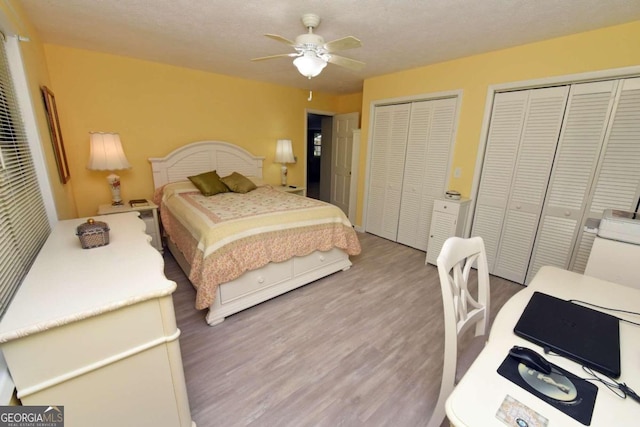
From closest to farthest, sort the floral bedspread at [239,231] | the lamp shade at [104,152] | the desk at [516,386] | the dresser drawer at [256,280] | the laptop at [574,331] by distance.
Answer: the desk at [516,386] < the laptop at [574,331] < the floral bedspread at [239,231] < the dresser drawer at [256,280] < the lamp shade at [104,152]

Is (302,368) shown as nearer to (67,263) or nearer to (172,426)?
(172,426)

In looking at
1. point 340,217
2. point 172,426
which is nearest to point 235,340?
point 172,426

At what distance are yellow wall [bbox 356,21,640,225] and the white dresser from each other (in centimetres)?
318

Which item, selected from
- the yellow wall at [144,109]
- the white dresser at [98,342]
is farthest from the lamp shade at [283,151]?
the white dresser at [98,342]

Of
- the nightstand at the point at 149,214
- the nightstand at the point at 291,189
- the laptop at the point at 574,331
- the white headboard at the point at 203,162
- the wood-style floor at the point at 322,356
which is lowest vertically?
the wood-style floor at the point at 322,356

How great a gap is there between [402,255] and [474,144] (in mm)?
1563

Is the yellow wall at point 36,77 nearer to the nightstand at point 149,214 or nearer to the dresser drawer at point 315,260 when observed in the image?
the nightstand at point 149,214

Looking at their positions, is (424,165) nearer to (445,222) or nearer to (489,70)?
(445,222)

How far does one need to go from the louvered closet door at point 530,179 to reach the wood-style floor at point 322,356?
30cm

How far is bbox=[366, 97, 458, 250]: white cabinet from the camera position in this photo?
10.4 feet

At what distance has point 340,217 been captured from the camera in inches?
107

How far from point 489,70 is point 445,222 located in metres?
1.65

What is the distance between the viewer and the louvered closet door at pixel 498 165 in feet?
8.52

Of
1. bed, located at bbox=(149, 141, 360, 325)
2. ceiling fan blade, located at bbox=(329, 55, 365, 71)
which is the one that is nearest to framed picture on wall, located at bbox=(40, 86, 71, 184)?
bed, located at bbox=(149, 141, 360, 325)
